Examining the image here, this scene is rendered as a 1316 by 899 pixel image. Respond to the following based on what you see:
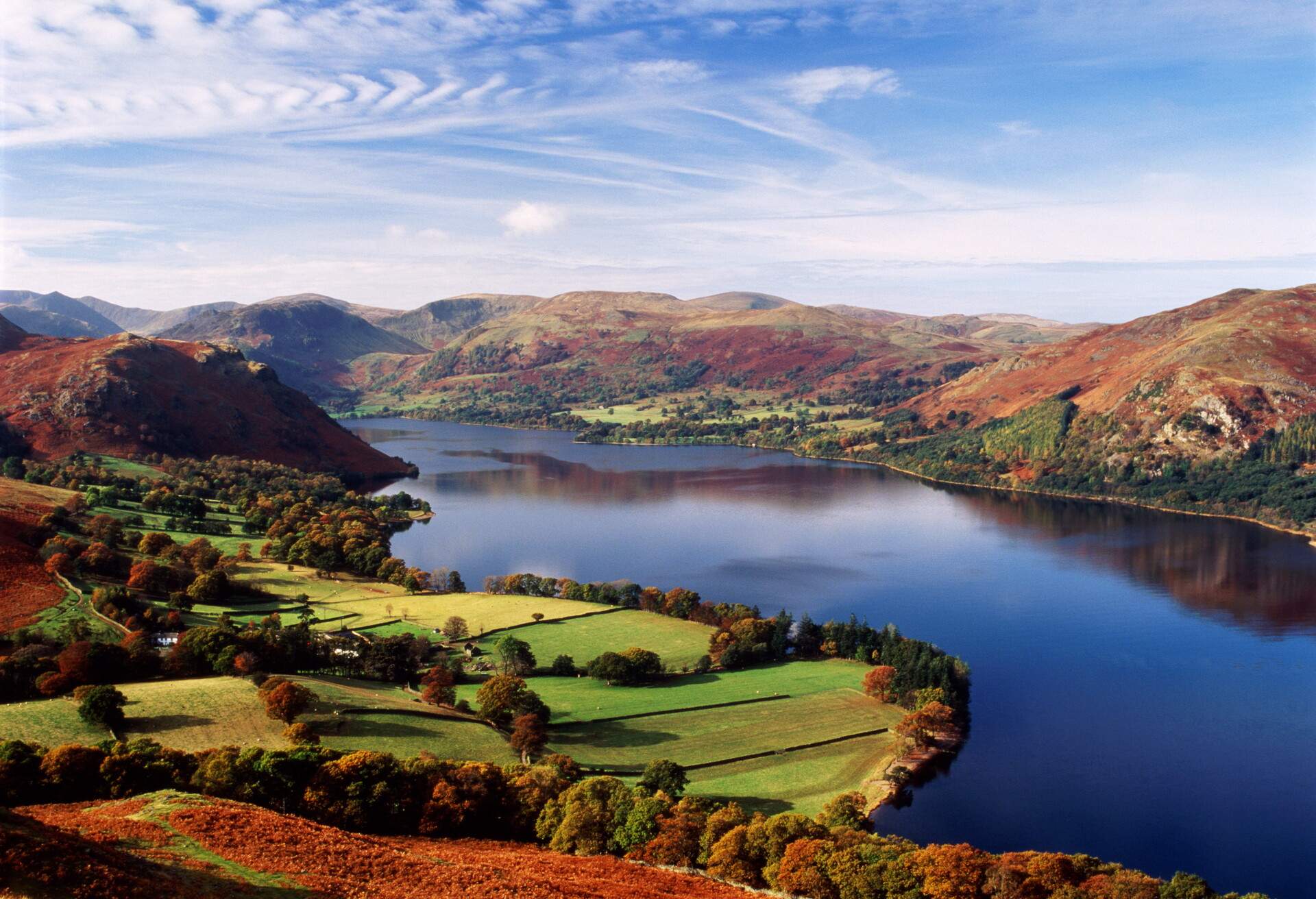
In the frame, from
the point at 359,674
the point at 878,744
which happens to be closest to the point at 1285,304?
the point at 878,744

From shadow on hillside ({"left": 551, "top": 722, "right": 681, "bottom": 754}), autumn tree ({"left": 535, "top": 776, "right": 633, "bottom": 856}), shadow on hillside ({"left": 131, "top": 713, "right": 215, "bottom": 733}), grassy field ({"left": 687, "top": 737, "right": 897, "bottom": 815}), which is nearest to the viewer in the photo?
autumn tree ({"left": 535, "top": 776, "right": 633, "bottom": 856})

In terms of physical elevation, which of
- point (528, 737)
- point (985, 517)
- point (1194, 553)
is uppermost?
point (985, 517)

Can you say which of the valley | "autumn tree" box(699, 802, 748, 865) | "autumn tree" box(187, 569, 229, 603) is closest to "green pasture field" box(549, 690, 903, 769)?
the valley

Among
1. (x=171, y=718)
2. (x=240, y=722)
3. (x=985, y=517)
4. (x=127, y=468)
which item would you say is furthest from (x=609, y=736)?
(x=127, y=468)

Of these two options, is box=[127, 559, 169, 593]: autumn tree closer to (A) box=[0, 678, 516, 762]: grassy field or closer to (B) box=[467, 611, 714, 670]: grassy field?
(A) box=[0, 678, 516, 762]: grassy field

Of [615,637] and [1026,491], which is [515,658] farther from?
[1026,491]
